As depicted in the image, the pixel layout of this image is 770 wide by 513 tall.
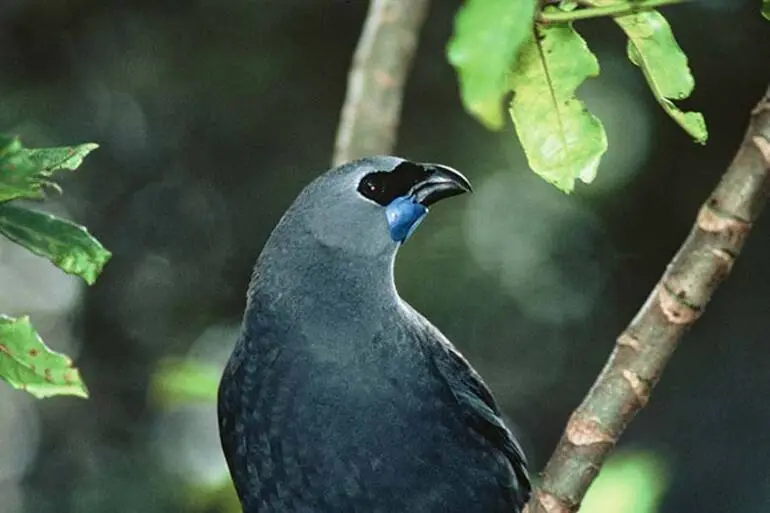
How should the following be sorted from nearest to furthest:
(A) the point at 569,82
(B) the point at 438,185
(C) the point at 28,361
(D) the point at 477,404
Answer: (A) the point at 569,82, (C) the point at 28,361, (B) the point at 438,185, (D) the point at 477,404

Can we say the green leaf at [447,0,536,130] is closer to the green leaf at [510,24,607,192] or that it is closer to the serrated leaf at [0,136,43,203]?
the green leaf at [510,24,607,192]

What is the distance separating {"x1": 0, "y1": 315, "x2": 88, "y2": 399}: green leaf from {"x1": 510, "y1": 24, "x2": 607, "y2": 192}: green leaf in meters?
0.45

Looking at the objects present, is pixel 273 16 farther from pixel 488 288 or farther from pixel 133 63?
pixel 488 288

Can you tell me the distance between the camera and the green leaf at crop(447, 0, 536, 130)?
0.60 meters

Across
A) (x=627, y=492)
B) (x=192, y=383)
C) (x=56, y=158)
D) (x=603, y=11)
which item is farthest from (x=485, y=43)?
(x=192, y=383)

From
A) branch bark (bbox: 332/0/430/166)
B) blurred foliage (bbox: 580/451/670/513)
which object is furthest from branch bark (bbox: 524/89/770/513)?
branch bark (bbox: 332/0/430/166)

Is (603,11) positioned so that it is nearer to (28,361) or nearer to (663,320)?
(663,320)

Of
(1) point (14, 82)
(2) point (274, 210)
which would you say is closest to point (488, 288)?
(2) point (274, 210)

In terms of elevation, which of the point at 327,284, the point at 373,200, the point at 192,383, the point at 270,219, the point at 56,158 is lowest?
the point at 270,219

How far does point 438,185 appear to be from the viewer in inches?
49.7

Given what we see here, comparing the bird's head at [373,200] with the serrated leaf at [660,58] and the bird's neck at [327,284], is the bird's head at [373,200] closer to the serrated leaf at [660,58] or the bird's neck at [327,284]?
the bird's neck at [327,284]

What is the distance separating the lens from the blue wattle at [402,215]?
129 cm

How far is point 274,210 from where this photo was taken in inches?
110

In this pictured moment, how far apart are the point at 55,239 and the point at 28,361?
110mm
